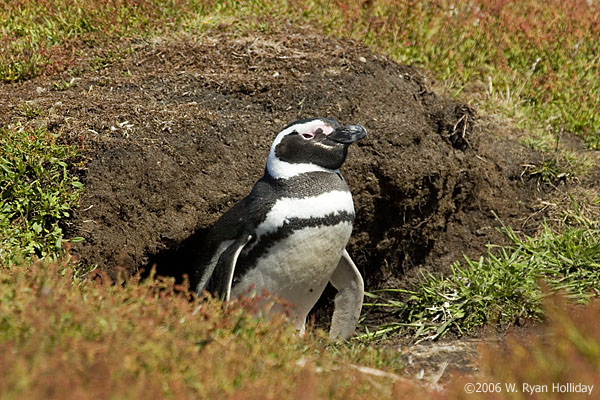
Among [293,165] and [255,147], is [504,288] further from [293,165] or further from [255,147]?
[255,147]

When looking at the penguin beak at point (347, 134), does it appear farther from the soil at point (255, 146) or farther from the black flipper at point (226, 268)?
the soil at point (255, 146)

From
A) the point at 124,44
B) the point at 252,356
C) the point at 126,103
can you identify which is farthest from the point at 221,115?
the point at 252,356

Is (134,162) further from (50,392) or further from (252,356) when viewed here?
(50,392)

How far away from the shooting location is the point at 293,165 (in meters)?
4.84

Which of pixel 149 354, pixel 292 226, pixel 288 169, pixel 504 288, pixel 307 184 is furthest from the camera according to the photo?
pixel 504 288

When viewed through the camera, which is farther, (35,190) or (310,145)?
(35,190)

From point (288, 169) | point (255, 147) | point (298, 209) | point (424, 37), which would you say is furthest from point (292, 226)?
point (424, 37)

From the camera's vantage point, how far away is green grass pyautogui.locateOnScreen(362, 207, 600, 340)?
5.00m

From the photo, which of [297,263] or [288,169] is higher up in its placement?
[288,169]

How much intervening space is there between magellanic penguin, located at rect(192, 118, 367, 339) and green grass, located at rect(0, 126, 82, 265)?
108 cm

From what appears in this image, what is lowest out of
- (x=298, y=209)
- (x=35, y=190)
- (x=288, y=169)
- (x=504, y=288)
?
(x=504, y=288)

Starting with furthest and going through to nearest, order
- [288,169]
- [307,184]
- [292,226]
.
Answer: [288,169], [307,184], [292,226]

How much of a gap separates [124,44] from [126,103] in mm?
1376

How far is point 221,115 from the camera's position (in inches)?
242
